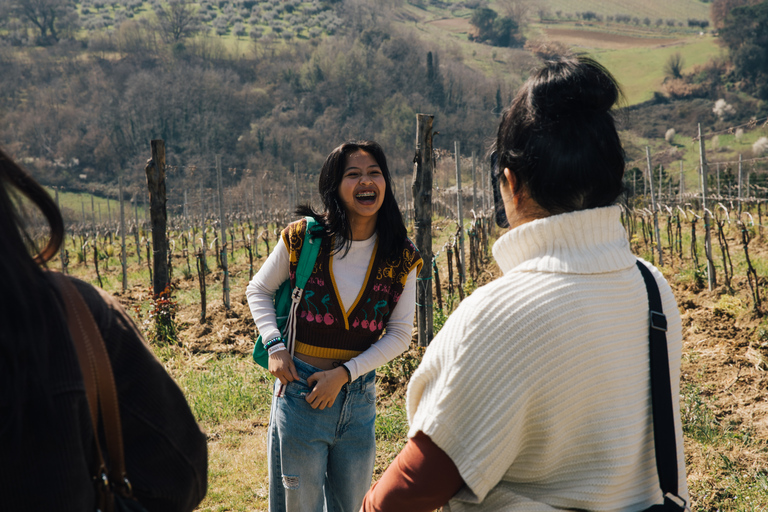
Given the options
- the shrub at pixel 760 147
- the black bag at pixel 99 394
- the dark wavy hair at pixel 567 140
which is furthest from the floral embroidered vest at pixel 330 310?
the shrub at pixel 760 147

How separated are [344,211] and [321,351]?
19.8 inches

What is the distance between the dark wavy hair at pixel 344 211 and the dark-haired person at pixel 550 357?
1.02 m

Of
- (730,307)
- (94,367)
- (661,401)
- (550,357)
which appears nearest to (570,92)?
(550,357)

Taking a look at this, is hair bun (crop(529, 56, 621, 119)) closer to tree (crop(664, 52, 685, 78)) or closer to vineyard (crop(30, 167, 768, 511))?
vineyard (crop(30, 167, 768, 511))

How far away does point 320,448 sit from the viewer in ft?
6.60

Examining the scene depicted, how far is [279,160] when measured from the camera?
59719mm

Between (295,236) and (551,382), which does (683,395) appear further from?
(551,382)

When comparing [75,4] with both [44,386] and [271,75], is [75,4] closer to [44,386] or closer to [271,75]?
[271,75]

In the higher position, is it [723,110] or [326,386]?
[326,386]

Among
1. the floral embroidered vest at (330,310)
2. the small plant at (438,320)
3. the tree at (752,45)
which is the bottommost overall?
the small plant at (438,320)

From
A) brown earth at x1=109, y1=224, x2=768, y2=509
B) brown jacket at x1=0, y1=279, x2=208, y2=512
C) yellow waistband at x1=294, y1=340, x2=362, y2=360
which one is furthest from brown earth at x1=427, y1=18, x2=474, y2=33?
brown jacket at x1=0, y1=279, x2=208, y2=512

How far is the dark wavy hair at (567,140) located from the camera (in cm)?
109

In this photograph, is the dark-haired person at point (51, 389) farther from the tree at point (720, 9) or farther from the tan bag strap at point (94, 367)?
the tree at point (720, 9)

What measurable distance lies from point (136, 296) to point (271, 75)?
67.3 meters
